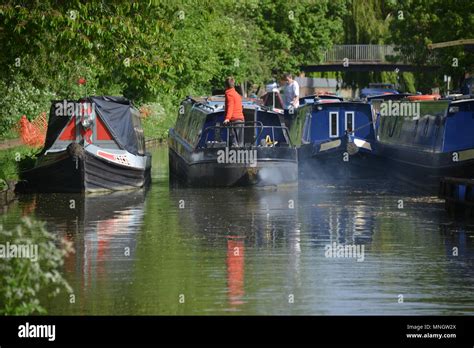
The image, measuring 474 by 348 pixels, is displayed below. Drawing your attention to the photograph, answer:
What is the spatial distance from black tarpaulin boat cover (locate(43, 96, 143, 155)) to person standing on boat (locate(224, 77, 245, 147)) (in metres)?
2.46

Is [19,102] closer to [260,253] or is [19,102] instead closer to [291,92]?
[291,92]

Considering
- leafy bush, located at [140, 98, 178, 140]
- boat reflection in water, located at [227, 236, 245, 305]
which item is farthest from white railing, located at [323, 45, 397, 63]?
boat reflection in water, located at [227, 236, 245, 305]

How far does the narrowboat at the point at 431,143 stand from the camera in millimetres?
29219

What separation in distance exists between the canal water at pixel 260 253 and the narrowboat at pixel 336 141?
15.0 ft

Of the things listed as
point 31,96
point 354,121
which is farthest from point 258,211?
point 31,96

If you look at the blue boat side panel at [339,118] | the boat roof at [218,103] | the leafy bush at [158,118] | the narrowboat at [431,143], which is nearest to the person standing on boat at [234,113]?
the boat roof at [218,103]

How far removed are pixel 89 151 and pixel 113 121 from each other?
1802 millimetres

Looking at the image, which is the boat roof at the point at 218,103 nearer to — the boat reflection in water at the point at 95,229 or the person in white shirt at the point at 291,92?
the boat reflection in water at the point at 95,229

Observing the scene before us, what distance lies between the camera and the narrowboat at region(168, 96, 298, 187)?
28.7 meters

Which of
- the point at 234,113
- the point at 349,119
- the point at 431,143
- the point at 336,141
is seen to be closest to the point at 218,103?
the point at 336,141

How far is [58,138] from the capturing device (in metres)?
28.8

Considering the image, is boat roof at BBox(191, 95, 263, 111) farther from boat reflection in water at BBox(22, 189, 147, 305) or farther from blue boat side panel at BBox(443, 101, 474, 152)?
blue boat side panel at BBox(443, 101, 474, 152)
